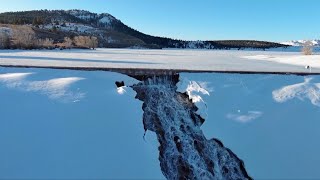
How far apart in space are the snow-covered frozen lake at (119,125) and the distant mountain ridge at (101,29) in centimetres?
6105

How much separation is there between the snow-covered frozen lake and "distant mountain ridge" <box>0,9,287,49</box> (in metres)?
61.0

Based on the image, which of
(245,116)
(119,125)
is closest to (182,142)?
(119,125)

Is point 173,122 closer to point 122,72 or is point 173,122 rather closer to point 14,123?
point 122,72

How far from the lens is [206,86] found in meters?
10.7

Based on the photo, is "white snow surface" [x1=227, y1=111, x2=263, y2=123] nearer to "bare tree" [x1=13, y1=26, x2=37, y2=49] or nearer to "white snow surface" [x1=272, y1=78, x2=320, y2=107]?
"white snow surface" [x1=272, y1=78, x2=320, y2=107]

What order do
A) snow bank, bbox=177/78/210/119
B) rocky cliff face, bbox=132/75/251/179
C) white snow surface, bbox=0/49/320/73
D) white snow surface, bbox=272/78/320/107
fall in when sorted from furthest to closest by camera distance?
white snow surface, bbox=0/49/320/73, white snow surface, bbox=272/78/320/107, snow bank, bbox=177/78/210/119, rocky cliff face, bbox=132/75/251/179

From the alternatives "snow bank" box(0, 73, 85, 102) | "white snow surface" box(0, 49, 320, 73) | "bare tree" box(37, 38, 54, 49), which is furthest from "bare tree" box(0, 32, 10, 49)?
"snow bank" box(0, 73, 85, 102)

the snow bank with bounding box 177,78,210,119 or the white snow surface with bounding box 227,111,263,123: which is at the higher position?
the snow bank with bounding box 177,78,210,119

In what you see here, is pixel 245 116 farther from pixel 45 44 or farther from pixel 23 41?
pixel 45 44

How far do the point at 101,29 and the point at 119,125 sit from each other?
110m

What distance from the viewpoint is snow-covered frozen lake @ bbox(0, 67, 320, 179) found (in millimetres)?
7336

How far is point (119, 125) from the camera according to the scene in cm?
850

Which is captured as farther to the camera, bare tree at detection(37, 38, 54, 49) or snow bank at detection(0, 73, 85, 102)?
bare tree at detection(37, 38, 54, 49)

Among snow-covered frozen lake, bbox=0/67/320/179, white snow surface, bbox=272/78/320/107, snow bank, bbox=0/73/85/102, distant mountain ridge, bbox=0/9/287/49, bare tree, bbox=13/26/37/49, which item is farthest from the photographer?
distant mountain ridge, bbox=0/9/287/49
